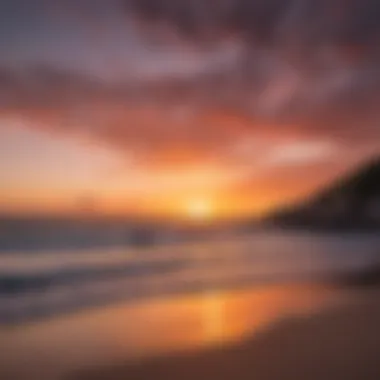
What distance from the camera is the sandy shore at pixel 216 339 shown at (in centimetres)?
97

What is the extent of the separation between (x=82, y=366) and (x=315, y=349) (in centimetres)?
48

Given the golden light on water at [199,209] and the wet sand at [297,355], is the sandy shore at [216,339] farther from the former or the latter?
the golden light on water at [199,209]

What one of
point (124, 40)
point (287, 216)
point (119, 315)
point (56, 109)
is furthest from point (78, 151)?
point (287, 216)

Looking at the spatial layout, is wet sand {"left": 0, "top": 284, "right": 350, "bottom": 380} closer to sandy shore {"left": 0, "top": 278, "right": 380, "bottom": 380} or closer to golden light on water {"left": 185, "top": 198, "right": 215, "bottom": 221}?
sandy shore {"left": 0, "top": 278, "right": 380, "bottom": 380}

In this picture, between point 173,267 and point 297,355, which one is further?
point 173,267

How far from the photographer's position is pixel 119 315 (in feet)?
3.62

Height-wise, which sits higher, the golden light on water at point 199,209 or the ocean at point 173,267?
the golden light on water at point 199,209

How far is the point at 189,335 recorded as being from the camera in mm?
1110

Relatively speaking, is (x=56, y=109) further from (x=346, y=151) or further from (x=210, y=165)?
(x=346, y=151)

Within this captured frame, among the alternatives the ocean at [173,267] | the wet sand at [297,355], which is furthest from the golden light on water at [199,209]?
the wet sand at [297,355]

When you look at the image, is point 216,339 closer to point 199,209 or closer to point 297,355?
point 297,355

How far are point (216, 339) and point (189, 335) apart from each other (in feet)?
0.21

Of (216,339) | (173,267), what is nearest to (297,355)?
(216,339)

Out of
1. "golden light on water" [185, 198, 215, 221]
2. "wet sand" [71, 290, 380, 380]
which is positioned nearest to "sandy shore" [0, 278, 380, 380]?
"wet sand" [71, 290, 380, 380]
